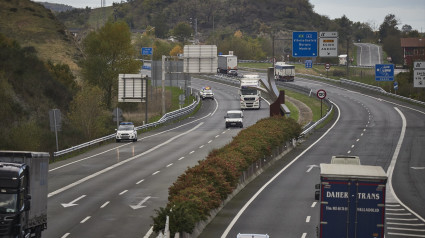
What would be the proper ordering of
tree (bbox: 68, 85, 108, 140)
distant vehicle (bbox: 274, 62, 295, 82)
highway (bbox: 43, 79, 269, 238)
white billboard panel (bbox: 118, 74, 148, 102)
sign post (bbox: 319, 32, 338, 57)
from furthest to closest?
distant vehicle (bbox: 274, 62, 295, 82)
white billboard panel (bbox: 118, 74, 148, 102)
sign post (bbox: 319, 32, 338, 57)
tree (bbox: 68, 85, 108, 140)
highway (bbox: 43, 79, 269, 238)

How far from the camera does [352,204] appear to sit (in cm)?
2391

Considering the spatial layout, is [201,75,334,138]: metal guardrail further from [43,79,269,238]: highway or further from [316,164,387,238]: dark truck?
[316,164,387,238]: dark truck

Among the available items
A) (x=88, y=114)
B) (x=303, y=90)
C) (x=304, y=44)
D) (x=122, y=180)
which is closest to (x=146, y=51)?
(x=303, y=90)

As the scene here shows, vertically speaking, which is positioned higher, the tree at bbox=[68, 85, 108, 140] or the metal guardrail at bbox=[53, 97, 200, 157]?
the tree at bbox=[68, 85, 108, 140]

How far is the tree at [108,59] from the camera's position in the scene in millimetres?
107438

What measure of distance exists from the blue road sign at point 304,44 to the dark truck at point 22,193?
52.0 m

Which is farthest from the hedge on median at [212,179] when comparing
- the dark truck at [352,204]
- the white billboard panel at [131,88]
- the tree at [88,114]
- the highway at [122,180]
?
the white billboard panel at [131,88]

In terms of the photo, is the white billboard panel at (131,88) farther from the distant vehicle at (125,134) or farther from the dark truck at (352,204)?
the dark truck at (352,204)

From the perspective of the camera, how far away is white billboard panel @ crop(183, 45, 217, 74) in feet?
287

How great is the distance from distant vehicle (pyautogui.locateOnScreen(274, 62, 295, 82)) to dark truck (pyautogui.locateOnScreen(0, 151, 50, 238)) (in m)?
112

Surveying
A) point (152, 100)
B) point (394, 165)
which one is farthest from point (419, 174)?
point (152, 100)

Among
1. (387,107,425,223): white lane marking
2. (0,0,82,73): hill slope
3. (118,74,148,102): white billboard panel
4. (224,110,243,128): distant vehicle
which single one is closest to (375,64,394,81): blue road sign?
(387,107,425,223): white lane marking

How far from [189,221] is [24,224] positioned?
5.71m

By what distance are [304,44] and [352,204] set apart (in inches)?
2142
